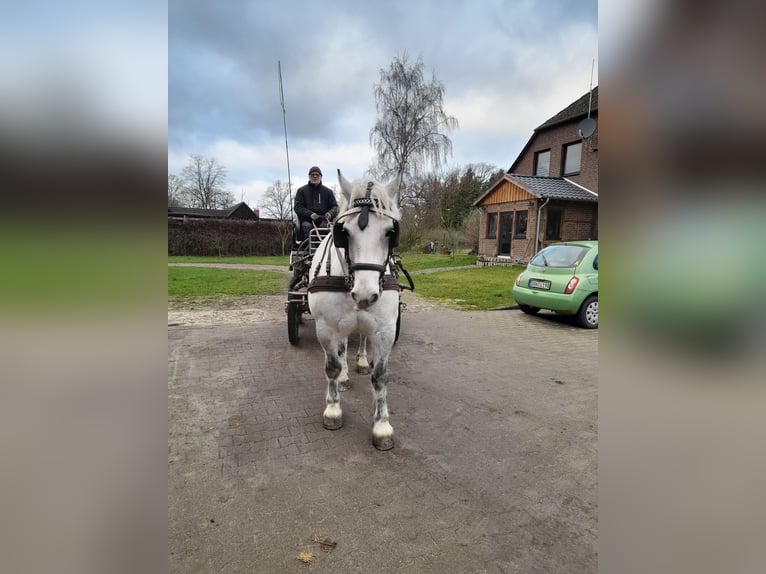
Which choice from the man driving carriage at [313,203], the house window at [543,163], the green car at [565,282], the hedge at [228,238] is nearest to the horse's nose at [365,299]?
the man driving carriage at [313,203]

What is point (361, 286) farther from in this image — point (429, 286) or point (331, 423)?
point (429, 286)

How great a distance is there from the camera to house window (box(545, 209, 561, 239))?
1697cm

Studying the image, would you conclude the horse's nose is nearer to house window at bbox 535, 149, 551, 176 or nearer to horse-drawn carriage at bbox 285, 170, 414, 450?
horse-drawn carriage at bbox 285, 170, 414, 450

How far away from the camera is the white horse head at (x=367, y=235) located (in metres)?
2.44

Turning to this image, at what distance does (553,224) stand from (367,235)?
54.8 feet

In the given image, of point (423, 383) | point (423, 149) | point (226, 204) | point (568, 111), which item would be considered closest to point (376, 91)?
point (423, 149)

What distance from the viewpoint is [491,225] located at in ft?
66.6

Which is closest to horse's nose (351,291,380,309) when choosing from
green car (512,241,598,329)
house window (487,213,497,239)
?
green car (512,241,598,329)

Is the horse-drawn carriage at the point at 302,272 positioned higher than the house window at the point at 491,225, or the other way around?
the house window at the point at 491,225

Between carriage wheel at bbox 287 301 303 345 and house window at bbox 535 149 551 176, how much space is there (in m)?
18.8

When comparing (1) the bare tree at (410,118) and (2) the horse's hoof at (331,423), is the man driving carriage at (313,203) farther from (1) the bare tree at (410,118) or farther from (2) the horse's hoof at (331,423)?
(1) the bare tree at (410,118)

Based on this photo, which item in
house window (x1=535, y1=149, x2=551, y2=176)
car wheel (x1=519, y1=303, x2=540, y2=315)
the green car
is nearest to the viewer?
the green car
